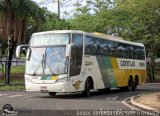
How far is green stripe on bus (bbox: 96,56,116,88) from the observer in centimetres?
2700

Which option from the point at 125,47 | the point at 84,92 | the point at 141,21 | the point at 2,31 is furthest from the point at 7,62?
the point at 141,21

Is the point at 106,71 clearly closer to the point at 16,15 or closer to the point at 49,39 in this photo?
the point at 49,39

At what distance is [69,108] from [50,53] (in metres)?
6.06

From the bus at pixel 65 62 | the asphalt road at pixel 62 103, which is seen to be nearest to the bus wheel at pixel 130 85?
the bus at pixel 65 62

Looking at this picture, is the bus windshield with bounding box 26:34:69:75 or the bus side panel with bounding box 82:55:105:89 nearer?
the bus windshield with bounding box 26:34:69:75

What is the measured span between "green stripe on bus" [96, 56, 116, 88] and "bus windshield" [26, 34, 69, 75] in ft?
11.5

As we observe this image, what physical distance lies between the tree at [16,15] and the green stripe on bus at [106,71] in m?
9.19

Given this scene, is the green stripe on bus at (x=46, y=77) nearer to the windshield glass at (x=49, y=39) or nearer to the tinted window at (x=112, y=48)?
the windshield glass at (x=49, y=39)

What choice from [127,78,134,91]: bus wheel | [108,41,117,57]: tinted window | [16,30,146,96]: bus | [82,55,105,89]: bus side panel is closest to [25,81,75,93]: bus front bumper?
[16,30,146,96]: bus

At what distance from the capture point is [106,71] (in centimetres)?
2789

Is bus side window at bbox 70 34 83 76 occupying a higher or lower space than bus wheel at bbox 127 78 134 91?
higher

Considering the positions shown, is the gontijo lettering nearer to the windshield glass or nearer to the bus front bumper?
the windshield glass

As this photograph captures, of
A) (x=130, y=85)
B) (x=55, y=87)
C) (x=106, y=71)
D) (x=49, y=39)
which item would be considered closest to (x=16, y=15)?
(x=130, y=85)

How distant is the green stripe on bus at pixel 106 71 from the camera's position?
2700cm
